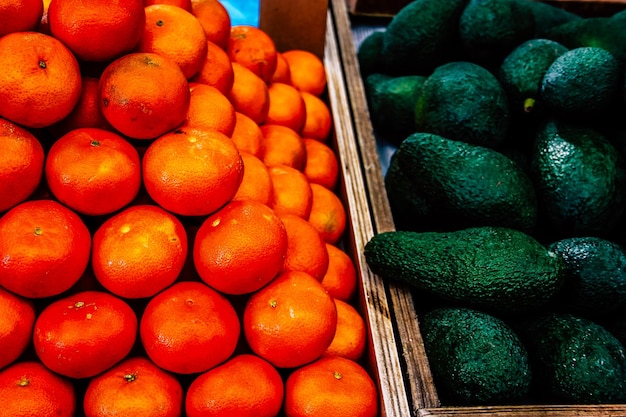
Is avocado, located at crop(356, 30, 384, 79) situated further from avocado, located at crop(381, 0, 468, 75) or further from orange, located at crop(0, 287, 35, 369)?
orange, located at crop(0, 287, 35, 369)

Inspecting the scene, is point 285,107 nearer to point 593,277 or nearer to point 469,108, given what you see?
point 469,108

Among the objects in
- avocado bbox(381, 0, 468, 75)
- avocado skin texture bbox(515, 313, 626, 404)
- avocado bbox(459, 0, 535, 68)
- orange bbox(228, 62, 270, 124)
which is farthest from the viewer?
avocado bbox(381, 0, 468, 75)

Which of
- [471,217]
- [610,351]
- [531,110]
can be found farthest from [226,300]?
[531,110]

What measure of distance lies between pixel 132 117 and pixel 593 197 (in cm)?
106

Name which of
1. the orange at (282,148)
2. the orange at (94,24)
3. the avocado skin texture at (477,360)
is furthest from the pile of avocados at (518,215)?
the orange at (94,24)

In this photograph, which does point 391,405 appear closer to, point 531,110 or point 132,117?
point 132,117

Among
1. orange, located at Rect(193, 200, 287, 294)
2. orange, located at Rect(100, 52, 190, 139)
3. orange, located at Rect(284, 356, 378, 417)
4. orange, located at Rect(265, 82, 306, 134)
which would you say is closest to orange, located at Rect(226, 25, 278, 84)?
orange, located at Rect(265, 82, 306, 134)

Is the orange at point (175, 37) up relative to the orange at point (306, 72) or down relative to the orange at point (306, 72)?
up

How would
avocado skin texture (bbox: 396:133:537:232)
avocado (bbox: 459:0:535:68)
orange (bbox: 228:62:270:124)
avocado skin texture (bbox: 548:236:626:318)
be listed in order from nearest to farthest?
avocado skin texture (bbox: 548:236:626:318) < avocado skin texture (bbox: 396:133:537:232) < orange (bbox: 228:62:270:124) < avocado (bbox: 459:0:535:68)

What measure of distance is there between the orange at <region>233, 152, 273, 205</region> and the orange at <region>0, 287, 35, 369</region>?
42cm

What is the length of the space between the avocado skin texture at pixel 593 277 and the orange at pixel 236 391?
2.36ft

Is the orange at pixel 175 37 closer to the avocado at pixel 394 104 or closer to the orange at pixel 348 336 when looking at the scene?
the orange at pixel 348 336

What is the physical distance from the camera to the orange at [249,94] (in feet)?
4.79

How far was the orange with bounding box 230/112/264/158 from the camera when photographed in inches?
52.7
